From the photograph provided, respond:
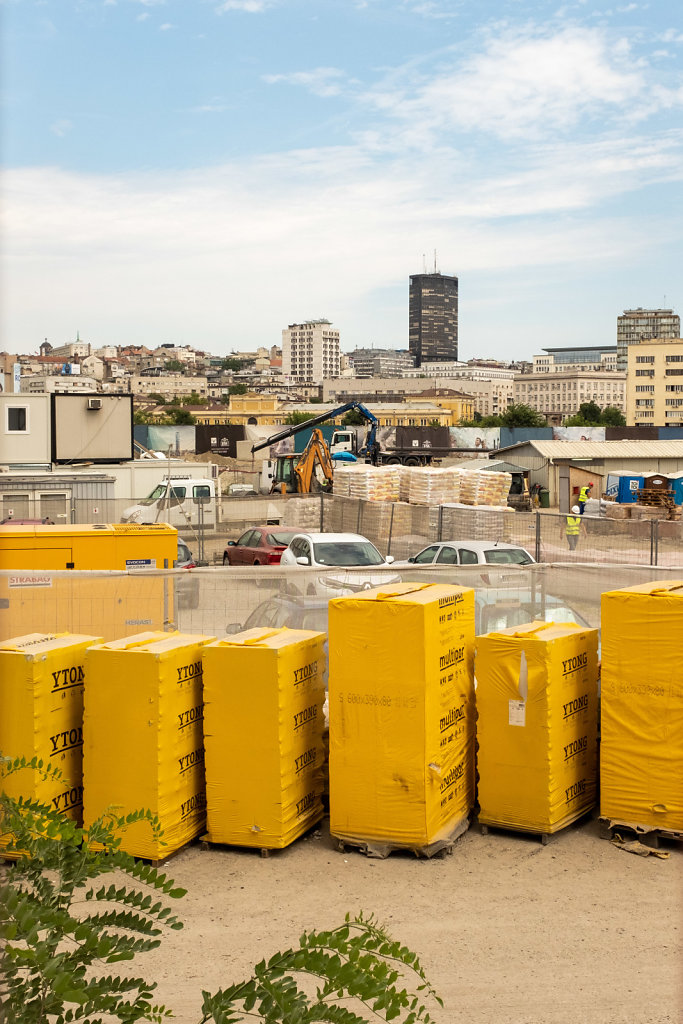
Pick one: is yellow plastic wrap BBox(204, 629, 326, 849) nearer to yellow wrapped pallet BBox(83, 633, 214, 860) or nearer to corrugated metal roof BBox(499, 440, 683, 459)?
yellow wrapped pallet BBox(83, 633, 214, 860)

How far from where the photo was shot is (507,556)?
16.8m

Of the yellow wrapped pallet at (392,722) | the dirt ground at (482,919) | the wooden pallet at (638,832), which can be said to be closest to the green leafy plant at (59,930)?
the dirt ground at (482,919)

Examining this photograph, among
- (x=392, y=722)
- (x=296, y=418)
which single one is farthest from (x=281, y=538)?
(x=296, y=418)

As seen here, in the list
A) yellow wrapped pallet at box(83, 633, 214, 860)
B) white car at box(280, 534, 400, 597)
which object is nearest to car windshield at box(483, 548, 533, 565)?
white car at box(280, 534, 400, 597)

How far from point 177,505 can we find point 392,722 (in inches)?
905

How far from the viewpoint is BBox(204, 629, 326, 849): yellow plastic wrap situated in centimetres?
762

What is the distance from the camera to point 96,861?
3719 mm

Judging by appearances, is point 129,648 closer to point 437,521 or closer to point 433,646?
point 433,646

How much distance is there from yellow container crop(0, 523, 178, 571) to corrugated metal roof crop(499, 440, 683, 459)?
36.8 metres

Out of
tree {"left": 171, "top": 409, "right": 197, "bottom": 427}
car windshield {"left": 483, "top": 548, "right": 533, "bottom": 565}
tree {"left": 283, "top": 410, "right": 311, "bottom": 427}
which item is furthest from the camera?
tree {"left": 171, "top": 409, "right": 197, "bottom": 427}

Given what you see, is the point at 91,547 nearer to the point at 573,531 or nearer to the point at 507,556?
the point at 507,556

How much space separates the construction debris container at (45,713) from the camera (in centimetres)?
748

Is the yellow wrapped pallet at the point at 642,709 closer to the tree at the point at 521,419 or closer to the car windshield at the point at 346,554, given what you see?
the car windshield at the point at 346,554

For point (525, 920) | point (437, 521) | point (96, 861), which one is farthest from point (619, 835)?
point (437, 521)
